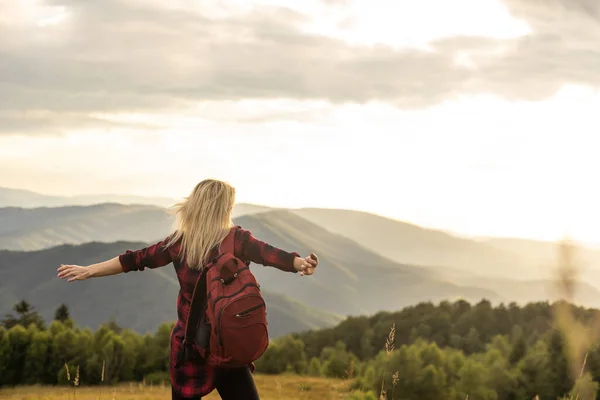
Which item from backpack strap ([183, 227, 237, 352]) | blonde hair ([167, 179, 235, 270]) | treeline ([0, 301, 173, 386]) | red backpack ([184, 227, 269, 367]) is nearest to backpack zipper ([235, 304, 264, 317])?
red backpack ([184, 227, 269, 367])

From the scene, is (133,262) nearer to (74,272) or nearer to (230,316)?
(74,272)

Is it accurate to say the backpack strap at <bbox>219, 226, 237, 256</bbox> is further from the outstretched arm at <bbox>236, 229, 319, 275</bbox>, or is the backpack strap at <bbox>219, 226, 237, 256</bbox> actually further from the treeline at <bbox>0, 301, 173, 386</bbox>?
the treeline at <bbox>0, 301, 173, 386</bbox>

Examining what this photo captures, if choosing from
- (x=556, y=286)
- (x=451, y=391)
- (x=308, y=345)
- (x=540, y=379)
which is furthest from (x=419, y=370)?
(x=308, y=345)

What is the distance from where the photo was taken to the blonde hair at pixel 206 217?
498 cm

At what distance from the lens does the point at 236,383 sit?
5074 millimetres

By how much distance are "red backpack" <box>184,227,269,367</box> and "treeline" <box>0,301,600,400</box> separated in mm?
23145

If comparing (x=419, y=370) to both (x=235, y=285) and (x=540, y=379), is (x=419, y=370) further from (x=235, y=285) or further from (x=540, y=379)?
(x=235, y=285)

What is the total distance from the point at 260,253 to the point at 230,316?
50 cm

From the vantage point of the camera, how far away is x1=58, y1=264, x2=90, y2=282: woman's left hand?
5.46 m

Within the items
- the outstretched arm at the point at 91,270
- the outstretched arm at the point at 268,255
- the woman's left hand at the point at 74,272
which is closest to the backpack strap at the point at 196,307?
the outstretched arm at the point at 268,255

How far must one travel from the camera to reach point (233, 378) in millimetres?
5086

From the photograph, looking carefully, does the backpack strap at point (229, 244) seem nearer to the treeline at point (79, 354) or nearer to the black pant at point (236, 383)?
the black pant at point (236, 383)

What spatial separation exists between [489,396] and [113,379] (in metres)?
31.1

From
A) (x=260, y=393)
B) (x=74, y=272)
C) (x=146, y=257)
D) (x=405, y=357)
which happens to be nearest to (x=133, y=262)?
(x=146, y=257)
